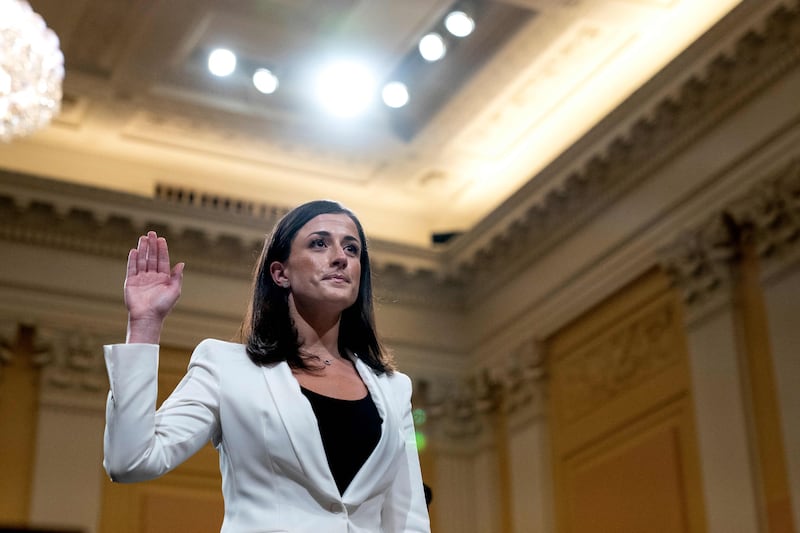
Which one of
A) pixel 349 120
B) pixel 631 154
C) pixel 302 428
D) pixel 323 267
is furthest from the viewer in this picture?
pixel 349 120

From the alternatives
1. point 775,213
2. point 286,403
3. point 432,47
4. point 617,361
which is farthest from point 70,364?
point 286,403

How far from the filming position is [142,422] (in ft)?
6.47

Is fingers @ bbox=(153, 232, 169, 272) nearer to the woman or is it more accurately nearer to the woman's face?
the woman

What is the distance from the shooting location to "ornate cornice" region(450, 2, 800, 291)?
24.9 ft

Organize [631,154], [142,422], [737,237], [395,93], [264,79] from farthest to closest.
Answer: [395,93] < [264,79] < [631,154] < [737,237] < [142,422]

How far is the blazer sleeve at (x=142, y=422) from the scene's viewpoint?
6.42 feet

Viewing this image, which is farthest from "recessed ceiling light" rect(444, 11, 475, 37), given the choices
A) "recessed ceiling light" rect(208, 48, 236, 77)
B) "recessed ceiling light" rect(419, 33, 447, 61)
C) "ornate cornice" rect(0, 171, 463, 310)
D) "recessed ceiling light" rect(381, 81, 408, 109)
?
"ornate cornice" rect(0, 171, 463, 310)

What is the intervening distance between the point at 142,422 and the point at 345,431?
344 millimetres

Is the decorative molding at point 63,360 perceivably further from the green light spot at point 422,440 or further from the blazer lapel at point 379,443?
the blazer lapel at point 379,443

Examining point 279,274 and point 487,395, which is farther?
point 487,395

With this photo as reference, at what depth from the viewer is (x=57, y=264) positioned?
923 centimetres

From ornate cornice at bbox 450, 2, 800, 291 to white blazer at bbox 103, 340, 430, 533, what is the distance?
5.81 metres

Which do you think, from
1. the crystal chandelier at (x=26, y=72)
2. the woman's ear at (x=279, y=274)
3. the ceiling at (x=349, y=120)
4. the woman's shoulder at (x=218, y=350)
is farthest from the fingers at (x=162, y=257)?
the ceiling at (x=349, y=120)

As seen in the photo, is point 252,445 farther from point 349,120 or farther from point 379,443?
point 349,120
